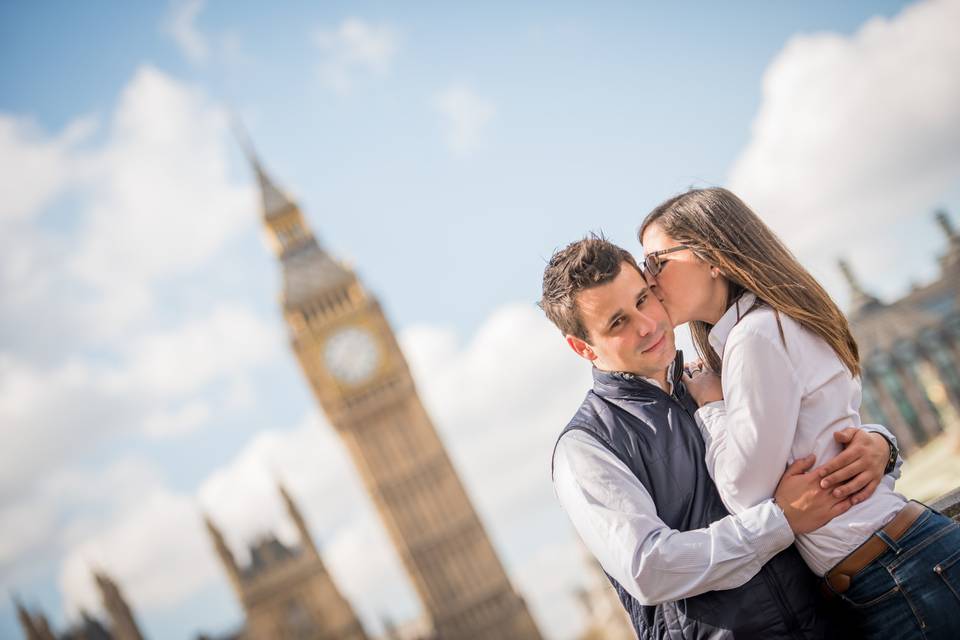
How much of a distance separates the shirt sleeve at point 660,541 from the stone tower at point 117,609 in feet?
127

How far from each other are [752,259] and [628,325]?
0.54 metres

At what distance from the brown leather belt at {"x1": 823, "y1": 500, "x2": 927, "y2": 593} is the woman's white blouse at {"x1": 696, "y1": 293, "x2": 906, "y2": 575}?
21mm

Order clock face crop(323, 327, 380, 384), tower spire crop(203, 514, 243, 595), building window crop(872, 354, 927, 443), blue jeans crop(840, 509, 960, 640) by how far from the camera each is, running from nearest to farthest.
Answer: blue jeans crop(840, 509, 960, 640), building window crop(872, 354, 927, 443), tower spire crop(203, 514, 243, 595), clock face crop(323, 327, 380, 384)

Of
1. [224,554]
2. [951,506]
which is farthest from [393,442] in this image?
[951,506]

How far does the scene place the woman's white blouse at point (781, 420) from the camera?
9.76 ft

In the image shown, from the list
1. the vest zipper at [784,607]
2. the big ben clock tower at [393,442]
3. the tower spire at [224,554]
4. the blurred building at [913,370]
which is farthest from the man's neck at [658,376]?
the tower spire at [224,554]

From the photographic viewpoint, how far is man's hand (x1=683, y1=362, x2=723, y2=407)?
11.1 feet

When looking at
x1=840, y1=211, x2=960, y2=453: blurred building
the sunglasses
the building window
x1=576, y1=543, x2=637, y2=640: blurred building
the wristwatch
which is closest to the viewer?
the wristwatch

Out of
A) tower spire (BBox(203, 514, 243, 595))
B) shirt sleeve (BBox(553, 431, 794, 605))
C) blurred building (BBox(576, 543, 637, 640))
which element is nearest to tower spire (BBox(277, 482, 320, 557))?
tower spire (BBox(203, 514, 243, 595))

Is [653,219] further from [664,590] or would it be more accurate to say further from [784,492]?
[664,590]

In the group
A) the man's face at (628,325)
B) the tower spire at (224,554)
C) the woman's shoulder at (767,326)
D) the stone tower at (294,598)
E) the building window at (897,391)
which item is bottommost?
the building window at (897,391)

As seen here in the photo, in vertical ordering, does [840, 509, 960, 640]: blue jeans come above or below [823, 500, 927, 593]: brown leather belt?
below

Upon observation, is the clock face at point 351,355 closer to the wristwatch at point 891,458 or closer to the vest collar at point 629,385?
the vest collar at point 629,385

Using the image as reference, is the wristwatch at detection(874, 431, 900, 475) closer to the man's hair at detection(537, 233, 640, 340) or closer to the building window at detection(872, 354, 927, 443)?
the man's hair at detection(537, 233, 640, 340)
